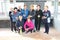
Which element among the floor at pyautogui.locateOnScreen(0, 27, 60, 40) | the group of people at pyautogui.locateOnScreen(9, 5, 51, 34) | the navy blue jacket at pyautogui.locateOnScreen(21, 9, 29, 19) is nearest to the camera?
the floor at pyautogui.locateOnScreen(0, 27, 60, 40)

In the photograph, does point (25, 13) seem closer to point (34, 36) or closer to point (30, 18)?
point (30, 18)

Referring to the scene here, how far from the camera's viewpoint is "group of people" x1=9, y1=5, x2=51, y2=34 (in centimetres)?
706

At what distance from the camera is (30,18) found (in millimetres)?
7242

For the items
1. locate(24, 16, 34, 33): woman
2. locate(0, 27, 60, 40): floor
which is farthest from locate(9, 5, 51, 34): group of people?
locate(0, 27, 60, 40): floor

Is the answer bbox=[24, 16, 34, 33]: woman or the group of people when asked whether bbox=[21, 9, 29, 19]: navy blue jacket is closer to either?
the group of people

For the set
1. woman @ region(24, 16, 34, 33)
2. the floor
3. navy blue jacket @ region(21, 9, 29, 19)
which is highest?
navy blue jacket @ region(21, 9, 29, 19)

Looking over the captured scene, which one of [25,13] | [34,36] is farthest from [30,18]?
[34,36]

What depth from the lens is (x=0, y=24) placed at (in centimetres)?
852

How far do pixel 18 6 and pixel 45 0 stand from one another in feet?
3.60

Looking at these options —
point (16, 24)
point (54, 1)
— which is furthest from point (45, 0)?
point (16, 24)

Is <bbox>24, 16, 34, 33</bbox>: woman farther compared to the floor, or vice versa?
<bbox>24, 16, 34, 33</bbox>: woman

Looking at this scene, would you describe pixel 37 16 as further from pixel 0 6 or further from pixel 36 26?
pixel 0 6

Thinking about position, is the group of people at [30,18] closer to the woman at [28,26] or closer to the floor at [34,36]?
the woman at [28,26]

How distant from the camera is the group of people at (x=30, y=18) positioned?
7.06 m
